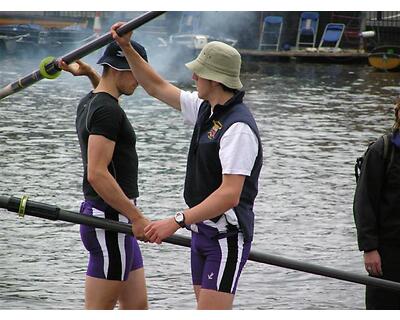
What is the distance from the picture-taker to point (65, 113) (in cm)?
1920

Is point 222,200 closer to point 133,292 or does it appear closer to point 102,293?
point 102,293

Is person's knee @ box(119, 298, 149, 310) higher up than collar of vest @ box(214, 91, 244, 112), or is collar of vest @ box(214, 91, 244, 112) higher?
collar of vest @ box(214, 91, 244, 112)

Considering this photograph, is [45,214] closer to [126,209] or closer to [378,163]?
[126,209]

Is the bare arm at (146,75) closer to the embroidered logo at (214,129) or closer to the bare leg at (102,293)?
the embroidered logo at (214,129)

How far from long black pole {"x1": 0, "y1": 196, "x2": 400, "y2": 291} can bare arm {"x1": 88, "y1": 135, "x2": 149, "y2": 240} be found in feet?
0.37

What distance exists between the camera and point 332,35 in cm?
3619

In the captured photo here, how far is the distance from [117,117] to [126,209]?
1.40 ft

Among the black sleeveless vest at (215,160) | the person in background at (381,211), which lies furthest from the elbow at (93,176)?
the person in background at (381,211)

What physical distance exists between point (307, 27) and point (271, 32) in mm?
1204

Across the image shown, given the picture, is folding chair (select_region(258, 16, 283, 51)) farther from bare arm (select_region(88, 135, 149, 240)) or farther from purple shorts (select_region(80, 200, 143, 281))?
bare arm (select_region(88, 135, 149, 240))

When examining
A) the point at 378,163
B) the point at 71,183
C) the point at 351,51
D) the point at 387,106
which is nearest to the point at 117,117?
the point at 378,163

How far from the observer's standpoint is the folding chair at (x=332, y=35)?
35912mm

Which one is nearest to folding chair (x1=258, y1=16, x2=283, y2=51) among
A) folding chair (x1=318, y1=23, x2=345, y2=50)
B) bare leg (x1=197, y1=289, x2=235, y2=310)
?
folding chair (x1=318, y1=23, x2=345, y2=50)

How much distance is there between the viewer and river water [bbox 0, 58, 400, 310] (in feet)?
24.3
